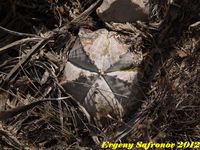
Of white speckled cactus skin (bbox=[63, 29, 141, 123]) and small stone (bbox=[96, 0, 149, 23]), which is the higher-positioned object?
small stone (bbox=[96, 0, 149, 23])

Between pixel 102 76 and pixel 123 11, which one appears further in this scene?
pixel 123 11

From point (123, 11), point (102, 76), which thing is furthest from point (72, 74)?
point (123, 11)

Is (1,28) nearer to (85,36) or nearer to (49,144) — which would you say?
(85,36)

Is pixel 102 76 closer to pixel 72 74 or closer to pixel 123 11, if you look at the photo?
pixel 72 74

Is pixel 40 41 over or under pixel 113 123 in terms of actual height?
over

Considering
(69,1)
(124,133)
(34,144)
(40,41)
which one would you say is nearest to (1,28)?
(40,41)

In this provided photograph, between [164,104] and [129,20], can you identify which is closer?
[164,104]

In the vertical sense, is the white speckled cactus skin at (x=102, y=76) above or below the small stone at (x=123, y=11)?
below

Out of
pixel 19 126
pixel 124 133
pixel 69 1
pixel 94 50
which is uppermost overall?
pixel 69 1
